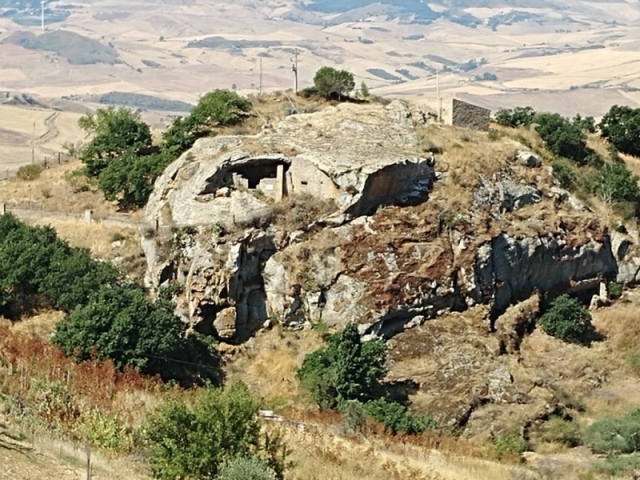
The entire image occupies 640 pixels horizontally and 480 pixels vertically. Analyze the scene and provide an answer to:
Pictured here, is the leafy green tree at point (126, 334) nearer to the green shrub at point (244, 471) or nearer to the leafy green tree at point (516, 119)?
the green shrub at point (244, 471)

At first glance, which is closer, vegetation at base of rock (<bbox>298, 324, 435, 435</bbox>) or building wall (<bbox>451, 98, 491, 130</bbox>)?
vegetation at base of rock (<bbox>298, 324, 435, 435</bbox>)

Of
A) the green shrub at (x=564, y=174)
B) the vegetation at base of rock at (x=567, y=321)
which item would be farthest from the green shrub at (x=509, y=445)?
the green shrub at (x=564, y=174)

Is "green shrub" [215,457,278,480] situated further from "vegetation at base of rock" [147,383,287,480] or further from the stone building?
the stone building

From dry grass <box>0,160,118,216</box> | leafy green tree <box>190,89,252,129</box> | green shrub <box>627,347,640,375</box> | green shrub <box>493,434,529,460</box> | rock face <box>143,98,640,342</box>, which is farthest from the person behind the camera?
leafy green tree <box>190,89,252,129</box>

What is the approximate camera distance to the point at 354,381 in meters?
28.8

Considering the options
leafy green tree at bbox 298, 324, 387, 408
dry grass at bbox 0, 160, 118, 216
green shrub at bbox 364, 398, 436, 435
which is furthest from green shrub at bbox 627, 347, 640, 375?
dry grass at bbox 0, 160, 118, 216

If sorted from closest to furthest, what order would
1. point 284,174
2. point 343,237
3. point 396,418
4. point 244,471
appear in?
point 244,471 → point 396,418 → point 343,237 → point 284,174

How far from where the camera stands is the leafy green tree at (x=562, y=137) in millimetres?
44812

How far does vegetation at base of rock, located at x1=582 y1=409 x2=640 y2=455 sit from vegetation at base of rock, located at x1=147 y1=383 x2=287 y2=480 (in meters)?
11.1

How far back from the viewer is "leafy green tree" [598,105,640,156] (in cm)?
4828

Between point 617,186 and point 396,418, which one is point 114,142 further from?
point 617,186

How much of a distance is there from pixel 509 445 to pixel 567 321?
8.81 meters

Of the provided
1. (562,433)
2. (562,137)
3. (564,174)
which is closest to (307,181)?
(562,433)

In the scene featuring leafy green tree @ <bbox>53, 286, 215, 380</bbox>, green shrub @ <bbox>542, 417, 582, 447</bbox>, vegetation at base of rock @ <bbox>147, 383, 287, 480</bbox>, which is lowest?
green shrub @ <bbox>542, 417, 582, 447</bbox>
